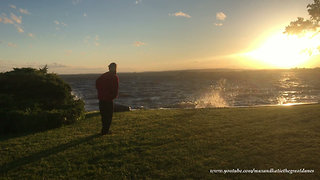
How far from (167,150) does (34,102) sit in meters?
7.45

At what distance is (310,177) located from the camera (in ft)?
16.4

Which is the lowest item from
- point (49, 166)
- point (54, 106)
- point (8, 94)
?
point (49, 166)

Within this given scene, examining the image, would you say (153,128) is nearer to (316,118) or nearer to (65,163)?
(65,163)

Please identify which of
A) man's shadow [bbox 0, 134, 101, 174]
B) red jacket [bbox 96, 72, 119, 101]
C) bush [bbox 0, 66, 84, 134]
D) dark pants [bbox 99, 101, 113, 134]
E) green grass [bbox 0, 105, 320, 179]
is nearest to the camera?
green grass [bbox 0, 105, 320, 179]

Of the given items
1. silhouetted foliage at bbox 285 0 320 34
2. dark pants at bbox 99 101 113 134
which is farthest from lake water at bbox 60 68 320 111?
dark pants at bbox 99 101 113 134

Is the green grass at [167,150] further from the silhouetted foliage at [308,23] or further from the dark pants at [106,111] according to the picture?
the silhouetted foliage at [308,23]

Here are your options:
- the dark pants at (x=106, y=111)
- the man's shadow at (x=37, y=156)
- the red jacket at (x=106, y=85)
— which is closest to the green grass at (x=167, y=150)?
the man's shadow at (x=37, y=156)

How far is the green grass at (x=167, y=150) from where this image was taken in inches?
216

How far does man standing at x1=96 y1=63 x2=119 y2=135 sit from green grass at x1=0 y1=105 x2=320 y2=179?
79cm

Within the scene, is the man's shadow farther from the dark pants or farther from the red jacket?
the red jacket

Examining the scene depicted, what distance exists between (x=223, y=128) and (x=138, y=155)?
4.07m

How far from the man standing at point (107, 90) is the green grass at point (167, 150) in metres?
0.79

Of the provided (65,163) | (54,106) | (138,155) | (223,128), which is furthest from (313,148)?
(54,106)

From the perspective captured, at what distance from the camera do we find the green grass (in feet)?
18.0
